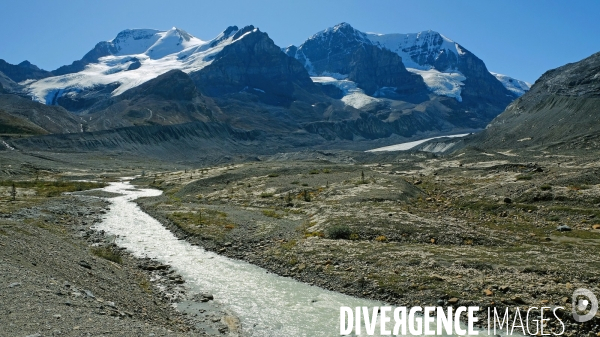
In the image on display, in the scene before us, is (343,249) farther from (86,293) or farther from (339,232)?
(86,293)

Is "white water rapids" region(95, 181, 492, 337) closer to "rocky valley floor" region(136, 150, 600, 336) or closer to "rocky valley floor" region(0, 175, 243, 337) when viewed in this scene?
"rocky valley floor" region(0, 175, 243, 337)

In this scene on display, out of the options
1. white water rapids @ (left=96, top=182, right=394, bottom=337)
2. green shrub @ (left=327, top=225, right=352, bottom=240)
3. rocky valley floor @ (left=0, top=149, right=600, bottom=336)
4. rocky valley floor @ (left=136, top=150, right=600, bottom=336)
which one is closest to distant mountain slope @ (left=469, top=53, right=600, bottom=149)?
rocky valley floor @ (left=136, top=150, right=600, bottom=336)

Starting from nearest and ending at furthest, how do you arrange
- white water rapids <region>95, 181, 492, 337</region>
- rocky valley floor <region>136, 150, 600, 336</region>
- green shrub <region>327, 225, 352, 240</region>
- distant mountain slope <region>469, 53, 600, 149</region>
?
white water rapids <region>95, 181, 492, 337</region> → rocky valley floor <region>136, 150, 600, 336</region> → green shrub <region>327, 225, 352, 240</region> → distant mountain slope <region>469, 53, 600, 149</region>

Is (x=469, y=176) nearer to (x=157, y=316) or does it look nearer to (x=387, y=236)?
(x=387, y=236)

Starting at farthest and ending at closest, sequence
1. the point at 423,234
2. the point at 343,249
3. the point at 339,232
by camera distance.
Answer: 1. the point at 339,232
2. the point at 423,234
3. the point at 343,249

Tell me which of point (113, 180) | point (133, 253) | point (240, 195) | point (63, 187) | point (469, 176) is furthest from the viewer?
point (113, 180)

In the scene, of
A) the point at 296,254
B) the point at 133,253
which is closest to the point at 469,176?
the point at 296,254

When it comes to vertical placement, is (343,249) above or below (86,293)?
below

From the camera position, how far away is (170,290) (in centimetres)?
2861

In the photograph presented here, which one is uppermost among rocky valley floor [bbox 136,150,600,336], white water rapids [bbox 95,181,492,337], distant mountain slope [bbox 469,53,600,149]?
distant mountain slope [bbox 469,53,600,149]

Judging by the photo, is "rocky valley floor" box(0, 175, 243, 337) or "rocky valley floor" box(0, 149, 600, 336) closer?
"rocky valley floor" box(0, 175, 243, 337)

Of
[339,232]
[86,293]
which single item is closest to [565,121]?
[339,232]

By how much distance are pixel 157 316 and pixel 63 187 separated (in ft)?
293

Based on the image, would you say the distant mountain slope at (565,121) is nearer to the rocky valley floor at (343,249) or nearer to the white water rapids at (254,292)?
the rocky valley floor at (343,249)
